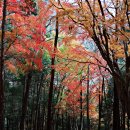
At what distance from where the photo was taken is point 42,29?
1945cm

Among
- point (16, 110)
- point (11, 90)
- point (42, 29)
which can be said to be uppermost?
point (42, 29)

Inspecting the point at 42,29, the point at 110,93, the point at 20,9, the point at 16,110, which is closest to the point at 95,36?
the point at 20,9

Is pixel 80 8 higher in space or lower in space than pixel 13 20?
lower

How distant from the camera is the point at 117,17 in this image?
28.6 feet

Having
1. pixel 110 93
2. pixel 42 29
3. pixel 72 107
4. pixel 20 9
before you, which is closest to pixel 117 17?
pixel 20 9

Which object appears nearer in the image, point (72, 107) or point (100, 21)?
point (100, 21)

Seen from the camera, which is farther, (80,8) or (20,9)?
(20,9)

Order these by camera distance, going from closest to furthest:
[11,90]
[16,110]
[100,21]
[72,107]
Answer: [100,21]
[72,107]
[11,90]
[16,110]

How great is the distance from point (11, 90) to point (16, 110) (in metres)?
7.38

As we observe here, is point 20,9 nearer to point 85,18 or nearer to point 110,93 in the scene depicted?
point 85,18

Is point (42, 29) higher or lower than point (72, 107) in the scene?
higher

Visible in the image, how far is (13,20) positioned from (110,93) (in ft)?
81.6

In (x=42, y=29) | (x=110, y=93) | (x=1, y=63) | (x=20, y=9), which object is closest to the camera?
(x=1, y=63)

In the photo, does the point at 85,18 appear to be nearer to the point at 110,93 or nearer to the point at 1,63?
the point at 1,63
